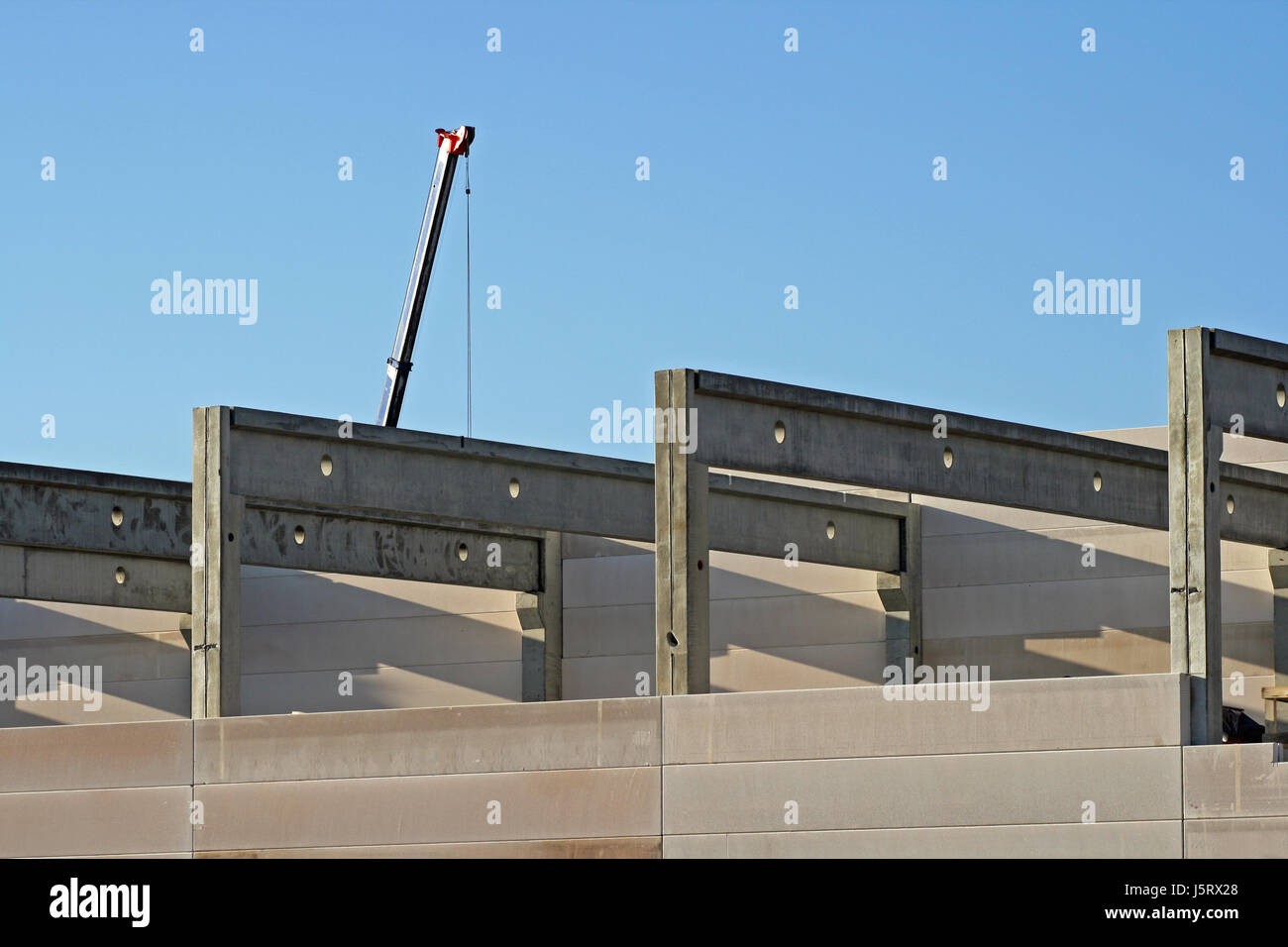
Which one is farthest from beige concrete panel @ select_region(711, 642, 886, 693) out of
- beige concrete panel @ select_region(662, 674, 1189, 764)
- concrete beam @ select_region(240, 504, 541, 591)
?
beige concrete panel @ select_region(662, 674, 1189, 764)

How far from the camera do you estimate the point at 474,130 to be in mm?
35531

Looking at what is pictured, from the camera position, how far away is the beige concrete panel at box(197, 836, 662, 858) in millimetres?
17219

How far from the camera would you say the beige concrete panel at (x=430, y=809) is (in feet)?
56.9

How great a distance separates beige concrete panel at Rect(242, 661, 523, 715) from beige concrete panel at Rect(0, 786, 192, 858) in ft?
27.2

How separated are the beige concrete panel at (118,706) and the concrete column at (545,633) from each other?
5.60 meters

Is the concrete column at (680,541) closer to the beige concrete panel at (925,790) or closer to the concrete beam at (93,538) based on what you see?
the beige concrete panel at (925,790)

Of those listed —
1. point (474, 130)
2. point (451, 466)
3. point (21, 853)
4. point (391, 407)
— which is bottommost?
point (21, 853)

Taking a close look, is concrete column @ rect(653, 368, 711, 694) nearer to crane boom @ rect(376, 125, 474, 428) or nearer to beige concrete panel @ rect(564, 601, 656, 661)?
beige concrete panel @ rect(564, 601, 656, 661)

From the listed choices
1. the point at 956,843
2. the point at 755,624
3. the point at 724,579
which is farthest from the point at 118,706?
the point at 956,843

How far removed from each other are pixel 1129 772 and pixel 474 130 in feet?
74.7

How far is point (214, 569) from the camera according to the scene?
64.3ft

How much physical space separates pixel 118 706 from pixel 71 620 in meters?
1.65
